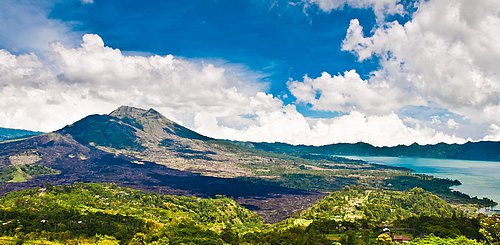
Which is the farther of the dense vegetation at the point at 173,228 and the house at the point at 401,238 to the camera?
the house at the point at 401,238

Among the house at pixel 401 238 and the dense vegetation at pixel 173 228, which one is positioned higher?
the house at pixel 401 238

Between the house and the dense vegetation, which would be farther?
the house

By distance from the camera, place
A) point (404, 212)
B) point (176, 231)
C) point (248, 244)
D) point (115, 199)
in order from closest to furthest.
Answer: point (248, 244)
point (176, 231)
point (115, 199)
point (404, 212)

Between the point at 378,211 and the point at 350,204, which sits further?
the point at 350,204

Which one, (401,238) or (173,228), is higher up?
(401,238)

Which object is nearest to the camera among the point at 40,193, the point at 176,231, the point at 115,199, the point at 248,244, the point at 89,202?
the point at 248,244

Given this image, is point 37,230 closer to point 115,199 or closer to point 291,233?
point 291,233

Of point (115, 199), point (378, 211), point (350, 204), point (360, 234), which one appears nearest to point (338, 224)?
point (360, 234)

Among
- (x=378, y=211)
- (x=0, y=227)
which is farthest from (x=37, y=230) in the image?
(x=378, y=211)

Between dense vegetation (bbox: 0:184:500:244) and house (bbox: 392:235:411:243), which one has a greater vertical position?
house (bbox: 392:235:411:243)

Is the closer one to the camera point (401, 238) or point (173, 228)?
point (401, 238)

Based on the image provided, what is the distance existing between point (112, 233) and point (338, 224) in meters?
54.4

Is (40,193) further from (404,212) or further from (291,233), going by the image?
(404,212)

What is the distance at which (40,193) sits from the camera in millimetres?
143875
